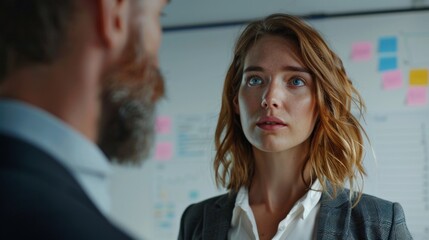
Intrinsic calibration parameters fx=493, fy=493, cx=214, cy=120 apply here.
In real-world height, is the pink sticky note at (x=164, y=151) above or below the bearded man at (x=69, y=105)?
below

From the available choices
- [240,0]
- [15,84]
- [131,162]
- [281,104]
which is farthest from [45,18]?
[240,0]

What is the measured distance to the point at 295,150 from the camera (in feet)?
4.22

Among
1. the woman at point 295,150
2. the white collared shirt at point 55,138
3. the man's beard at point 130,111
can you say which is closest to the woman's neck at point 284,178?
the woman at point 295,150

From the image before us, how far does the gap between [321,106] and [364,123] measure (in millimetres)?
956

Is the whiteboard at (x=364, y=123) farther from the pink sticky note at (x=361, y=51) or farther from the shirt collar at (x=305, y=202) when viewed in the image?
the shirt collar at (x=305, y=202)

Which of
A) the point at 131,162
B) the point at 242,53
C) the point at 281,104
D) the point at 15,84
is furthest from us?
the point at 242,53

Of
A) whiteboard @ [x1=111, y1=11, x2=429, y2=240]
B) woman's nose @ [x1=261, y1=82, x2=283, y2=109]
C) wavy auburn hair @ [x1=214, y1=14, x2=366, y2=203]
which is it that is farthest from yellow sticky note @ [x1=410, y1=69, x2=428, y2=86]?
woman's nose @ [x1=261, y1=82, x2=283, y2=109]

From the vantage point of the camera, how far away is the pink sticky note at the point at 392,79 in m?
2.14

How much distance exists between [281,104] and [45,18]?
76 centimetres

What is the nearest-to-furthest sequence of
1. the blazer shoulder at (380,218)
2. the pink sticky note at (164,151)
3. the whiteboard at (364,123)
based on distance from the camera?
the blazer shoulder at (380,218) → the whiteboard at (364,123) → the pink sticky note at (164,151)

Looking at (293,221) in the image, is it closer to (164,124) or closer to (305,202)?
(305,202)

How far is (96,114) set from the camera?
58cm

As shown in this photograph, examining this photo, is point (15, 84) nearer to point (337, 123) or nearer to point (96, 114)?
point (96, 114)

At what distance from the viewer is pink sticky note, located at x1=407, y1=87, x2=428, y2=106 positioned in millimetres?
2109
